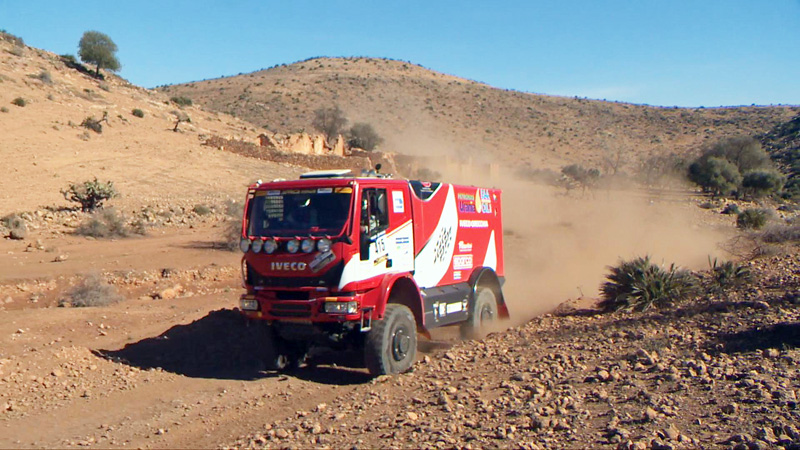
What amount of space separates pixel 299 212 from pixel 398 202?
1.44 metres

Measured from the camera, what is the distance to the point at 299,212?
9305mm

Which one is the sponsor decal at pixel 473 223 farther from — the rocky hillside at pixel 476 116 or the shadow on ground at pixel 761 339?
the rocky hillside at pixel 476 116

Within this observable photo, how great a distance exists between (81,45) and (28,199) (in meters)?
34.5

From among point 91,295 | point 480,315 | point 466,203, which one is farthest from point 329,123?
point 480,315

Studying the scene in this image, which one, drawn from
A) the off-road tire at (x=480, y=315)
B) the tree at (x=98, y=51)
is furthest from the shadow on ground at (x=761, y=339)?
the tree at (x=98, y=51)

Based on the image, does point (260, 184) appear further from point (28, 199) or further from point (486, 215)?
point (28, 199)

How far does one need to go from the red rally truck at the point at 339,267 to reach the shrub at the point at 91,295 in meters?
5.71

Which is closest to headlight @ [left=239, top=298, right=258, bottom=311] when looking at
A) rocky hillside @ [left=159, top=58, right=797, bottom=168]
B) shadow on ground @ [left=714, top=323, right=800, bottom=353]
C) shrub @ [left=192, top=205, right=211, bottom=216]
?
shadow on ground @ [left=714, top=323, right=800, bottom=353]

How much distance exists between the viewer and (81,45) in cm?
5566

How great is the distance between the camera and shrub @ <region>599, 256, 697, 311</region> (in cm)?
1250

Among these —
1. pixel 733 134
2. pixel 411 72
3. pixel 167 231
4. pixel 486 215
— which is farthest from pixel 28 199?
pixel 411 72

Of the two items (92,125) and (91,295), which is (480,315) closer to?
(91,295)

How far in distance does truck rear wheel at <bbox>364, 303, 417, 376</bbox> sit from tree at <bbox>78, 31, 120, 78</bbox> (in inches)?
2037

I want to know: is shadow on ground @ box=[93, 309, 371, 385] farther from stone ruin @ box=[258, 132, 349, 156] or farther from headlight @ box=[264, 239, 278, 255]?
A: stone ruin @ box=[258, 132, 349, 156]
